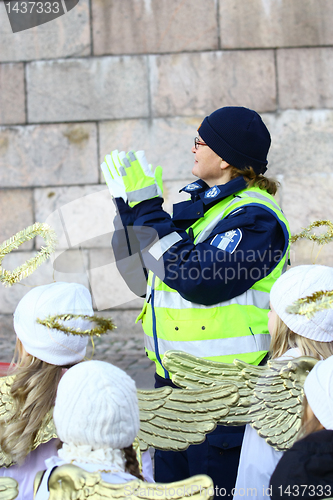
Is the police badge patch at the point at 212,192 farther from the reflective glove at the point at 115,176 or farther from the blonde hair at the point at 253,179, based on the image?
the reflective glove at the point at 115,176

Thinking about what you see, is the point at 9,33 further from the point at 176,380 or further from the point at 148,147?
the point at 176,380

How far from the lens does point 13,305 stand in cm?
478

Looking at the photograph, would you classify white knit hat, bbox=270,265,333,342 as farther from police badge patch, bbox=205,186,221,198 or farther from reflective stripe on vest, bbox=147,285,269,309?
police badge patch, bbox=205,186,221,198

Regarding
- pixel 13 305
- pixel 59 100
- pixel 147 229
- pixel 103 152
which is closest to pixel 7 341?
pixel 13 305

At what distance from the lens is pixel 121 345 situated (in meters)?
4.67

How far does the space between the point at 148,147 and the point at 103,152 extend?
15.7 inches

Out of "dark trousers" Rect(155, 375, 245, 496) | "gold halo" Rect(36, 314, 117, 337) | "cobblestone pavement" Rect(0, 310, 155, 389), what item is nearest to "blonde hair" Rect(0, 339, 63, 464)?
"gold halo" Rect(36, 314, 117, 337)

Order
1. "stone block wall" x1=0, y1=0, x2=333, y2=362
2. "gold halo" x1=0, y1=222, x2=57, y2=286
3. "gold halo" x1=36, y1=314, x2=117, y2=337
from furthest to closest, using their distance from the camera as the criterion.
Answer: "stone block wall" x1=0, y1=0, x2=333, y2=362
"gold halo" x1=0, y1=222, x2=57, y2=286
"gold halo" x1=36, y1=314, x2=117, y2=337

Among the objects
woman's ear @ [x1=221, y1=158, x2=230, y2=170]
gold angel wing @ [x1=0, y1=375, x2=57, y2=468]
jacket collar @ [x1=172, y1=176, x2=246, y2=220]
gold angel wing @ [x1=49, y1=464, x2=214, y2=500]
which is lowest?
gold angel wing @ [x1=0, y1=375, x2=57, y2=468]

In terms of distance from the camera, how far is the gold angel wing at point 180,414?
146 centimetres

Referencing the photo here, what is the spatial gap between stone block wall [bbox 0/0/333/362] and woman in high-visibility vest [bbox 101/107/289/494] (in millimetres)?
2535

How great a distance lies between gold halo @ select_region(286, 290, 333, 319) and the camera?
1222 millimetres

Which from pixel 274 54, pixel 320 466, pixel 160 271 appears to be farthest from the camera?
pixel 274 54

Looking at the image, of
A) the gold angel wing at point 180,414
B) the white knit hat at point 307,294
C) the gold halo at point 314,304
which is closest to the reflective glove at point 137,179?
the white knit hat at point 307,294
